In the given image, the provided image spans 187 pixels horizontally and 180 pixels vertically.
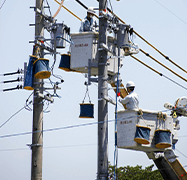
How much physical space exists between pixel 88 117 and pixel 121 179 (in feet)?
48.7

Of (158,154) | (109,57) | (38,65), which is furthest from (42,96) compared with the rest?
(158,154)

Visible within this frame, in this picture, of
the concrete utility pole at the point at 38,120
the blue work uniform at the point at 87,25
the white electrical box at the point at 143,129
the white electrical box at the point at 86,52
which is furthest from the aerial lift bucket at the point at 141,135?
the blue work uniform at the point at 87,25

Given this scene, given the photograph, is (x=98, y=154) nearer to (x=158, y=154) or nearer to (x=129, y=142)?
(x=129, y=142)

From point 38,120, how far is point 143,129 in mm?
3857

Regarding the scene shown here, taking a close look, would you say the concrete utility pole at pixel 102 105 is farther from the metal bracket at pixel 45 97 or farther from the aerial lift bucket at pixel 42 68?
the metal bracket at pixel 45 97

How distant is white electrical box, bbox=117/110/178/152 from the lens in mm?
16266

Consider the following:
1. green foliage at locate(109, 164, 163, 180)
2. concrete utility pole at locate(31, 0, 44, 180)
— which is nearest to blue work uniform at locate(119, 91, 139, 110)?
concrete utility pole at locate(31, 0, 44, 180)

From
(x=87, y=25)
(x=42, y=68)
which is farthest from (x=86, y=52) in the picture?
(x=42, y=68)

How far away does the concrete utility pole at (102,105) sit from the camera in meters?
16.0

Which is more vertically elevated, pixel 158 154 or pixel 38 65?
pixel 38 65

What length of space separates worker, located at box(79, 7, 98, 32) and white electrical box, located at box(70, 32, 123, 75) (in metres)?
0.43

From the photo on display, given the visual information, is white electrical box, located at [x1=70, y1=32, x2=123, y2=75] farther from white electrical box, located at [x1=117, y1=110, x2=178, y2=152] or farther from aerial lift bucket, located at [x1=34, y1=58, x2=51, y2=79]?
white electrical box, located at [x1=117, y1=110, x2=178, y2=152]

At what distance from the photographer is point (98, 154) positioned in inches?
635

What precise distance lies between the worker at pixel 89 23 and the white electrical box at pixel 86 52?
435mm
